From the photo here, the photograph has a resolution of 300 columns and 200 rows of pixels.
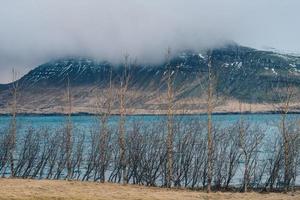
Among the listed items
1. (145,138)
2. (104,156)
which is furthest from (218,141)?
(104,156)

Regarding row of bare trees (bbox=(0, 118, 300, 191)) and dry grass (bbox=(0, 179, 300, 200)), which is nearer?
dry grass (bbox=(0, 179, 300, 200))

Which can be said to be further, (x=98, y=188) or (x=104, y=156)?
(x=104, y=156)

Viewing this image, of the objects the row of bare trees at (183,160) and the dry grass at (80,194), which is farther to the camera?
the row of bare trees at (183,160)

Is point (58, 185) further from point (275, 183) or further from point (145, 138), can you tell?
point (275, 183)

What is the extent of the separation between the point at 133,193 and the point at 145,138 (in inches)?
820

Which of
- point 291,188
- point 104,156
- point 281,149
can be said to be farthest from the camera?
point 104,156

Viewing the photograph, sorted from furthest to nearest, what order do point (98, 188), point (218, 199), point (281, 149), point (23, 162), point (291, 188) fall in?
point (23, 162), point (281, 149), point (291, 188), point (98, 188), point (218, 199)

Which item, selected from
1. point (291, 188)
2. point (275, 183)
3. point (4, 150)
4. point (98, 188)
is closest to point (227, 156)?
point (275, 183)

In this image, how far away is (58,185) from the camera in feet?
133

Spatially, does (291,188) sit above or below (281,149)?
below

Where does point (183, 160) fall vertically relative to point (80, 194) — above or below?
below

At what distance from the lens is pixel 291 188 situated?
48062 millimetres

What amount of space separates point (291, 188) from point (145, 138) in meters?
17.3

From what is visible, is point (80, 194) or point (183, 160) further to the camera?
point (183, 160)
